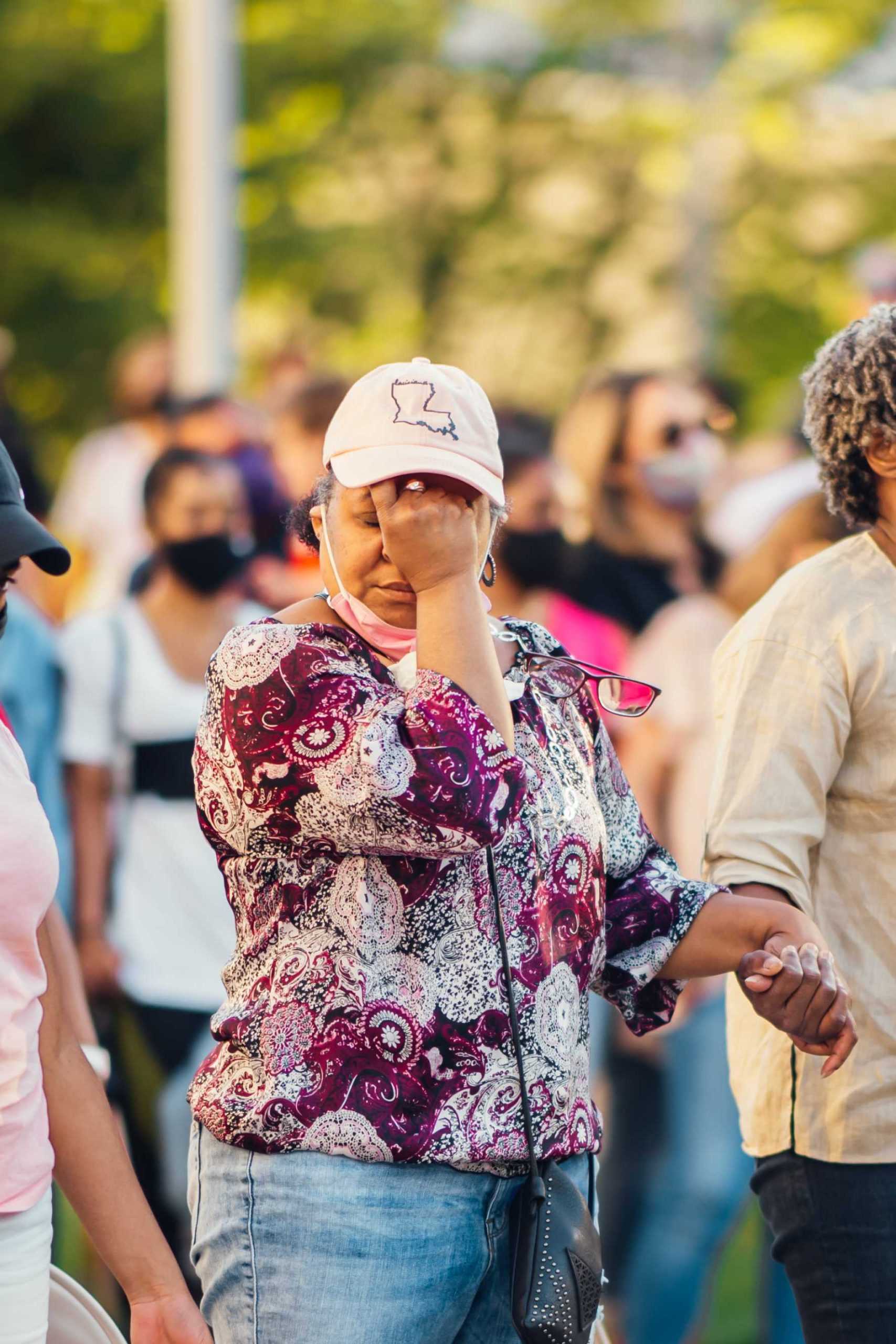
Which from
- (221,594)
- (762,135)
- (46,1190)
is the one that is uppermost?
(762,135)

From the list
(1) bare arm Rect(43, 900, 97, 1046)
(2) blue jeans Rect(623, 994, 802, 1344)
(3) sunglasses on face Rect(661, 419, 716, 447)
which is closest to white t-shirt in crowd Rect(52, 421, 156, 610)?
(3) sunglasses on face Rect(661, 419, 716, 447)

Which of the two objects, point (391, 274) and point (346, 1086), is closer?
point (346, 1086)

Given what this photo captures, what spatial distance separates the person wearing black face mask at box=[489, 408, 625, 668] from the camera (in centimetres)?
566

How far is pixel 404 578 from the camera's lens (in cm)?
271

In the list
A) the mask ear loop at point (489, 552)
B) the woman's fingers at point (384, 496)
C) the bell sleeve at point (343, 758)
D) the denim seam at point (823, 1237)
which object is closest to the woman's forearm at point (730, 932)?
the denim seam at point (823, 1237)

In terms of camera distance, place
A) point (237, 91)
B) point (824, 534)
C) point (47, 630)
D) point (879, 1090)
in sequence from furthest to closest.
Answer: point (237, 91), point (47, 630), point (824, 534), point (879, 1090)

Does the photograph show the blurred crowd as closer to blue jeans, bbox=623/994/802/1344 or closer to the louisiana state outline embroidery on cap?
blue jeans, bbox=623/994/802/1344

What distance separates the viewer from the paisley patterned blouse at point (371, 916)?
102 inches

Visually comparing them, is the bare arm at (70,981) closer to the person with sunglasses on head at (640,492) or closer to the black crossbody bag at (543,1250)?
the black crossbody bag at (543,1250)

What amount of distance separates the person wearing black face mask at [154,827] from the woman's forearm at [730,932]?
7.99 ft

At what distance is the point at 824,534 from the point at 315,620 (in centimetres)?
239

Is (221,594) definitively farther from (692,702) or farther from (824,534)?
(824,534)

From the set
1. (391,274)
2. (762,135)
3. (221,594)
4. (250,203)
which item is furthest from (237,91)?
(221,594)

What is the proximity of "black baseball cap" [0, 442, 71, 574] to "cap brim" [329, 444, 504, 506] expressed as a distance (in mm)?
403
